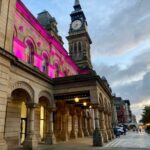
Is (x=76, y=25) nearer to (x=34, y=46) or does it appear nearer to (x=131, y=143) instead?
(x=34, y=46)

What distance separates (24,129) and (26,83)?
5.63 metres

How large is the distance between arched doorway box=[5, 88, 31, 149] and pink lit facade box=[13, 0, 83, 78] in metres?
3.10

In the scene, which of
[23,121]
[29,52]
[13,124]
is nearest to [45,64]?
[29,52]

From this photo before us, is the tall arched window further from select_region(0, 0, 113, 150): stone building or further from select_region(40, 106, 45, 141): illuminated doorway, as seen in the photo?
select_region(40, 106, 45, 141): illuminated doorway

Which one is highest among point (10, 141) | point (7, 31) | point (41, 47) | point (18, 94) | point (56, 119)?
point (41, 47)

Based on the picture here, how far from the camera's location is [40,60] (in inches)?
830

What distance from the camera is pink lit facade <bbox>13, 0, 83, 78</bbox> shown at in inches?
693

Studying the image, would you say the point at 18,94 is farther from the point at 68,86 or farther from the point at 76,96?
the point at 76,96

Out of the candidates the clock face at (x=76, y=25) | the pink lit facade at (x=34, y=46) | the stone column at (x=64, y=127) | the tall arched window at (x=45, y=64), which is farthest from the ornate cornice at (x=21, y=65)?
the clock face at (x=76, y=25)

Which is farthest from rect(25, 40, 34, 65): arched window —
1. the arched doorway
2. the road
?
the road

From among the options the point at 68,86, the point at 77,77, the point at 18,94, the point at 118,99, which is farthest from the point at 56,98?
the point at 118,99

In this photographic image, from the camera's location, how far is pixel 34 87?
1582 centimetres

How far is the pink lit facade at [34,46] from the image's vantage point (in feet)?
57.7

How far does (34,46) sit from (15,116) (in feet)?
26.9
